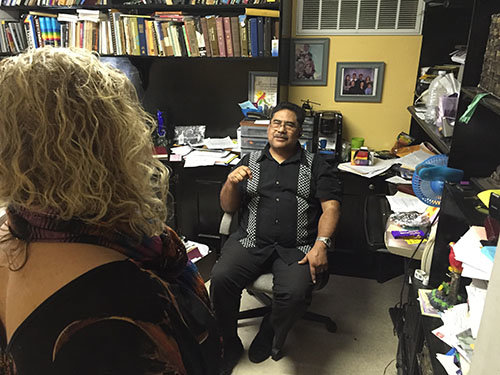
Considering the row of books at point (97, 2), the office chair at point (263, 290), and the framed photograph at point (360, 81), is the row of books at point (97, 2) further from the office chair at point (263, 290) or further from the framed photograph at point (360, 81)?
the office chair at point (263, 290)

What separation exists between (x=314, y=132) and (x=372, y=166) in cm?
44

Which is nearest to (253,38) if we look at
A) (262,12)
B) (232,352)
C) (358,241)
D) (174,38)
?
(262,12)

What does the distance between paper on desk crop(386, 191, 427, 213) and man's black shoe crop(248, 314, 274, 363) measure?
0.87m

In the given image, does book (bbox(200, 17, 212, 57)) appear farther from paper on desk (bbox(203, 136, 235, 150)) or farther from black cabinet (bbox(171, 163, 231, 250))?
black cabinet (bbox(171, 163, 231, 250))

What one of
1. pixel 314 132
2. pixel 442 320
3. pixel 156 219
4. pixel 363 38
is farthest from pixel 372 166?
pixel 156 219

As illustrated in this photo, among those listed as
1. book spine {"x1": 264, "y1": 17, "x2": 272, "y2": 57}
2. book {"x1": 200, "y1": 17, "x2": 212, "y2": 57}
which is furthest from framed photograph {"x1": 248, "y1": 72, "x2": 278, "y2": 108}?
book {"x1": 200, "y1": 17, "x2": 212, "y2": 57}

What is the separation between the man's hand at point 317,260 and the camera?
76.8 inches

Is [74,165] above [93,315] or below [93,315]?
above

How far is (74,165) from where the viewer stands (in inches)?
29.5

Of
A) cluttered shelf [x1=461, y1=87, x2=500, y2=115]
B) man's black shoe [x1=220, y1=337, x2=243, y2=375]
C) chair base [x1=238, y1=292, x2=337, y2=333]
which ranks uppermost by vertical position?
cluttered shelf [x1=461, y1=87, x2=500, y2=115]

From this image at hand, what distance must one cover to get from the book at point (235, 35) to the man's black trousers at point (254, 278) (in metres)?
1.30

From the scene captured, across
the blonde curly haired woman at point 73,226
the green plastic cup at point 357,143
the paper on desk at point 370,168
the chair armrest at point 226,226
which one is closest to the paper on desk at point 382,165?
the paper on desk at point 370,168

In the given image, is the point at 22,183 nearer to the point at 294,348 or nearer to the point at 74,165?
the point at 74,165

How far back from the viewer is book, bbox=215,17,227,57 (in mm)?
2553
